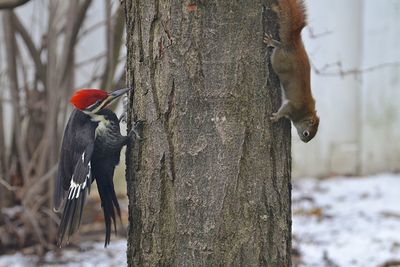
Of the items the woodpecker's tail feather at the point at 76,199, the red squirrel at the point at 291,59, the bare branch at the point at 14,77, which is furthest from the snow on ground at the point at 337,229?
the red squirrel at the point at 291,59

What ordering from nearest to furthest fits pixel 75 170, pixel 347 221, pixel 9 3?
pixel 75 170 → pixel 9 3 → pixel 347 221

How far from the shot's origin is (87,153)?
A: 2479mm

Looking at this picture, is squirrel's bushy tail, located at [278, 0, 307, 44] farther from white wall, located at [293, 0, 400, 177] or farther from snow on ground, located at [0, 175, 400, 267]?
white wall, located at [293, 0, 400, 177]

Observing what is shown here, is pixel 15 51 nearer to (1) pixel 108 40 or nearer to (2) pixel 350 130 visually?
(1) pixel 108 40

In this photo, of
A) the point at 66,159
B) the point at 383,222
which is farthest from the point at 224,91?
the point at 383,222

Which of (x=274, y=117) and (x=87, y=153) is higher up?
(x=274, y=117)

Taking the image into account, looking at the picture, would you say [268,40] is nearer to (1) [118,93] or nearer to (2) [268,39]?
(2) [268,39]

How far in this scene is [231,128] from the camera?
2221 millimetres

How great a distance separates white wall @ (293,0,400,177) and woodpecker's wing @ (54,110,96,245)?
3.72 meters

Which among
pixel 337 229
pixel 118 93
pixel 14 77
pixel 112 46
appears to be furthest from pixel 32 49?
pixel 337 229

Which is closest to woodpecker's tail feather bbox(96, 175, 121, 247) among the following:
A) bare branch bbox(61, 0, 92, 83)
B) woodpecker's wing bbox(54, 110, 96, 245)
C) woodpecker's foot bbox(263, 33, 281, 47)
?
woodpecker's wing bbox(54, 110, 96, 245)

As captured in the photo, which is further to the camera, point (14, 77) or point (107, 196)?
point (14, 77)

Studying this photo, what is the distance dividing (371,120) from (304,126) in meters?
4.14

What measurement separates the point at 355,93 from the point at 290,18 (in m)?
4.37
